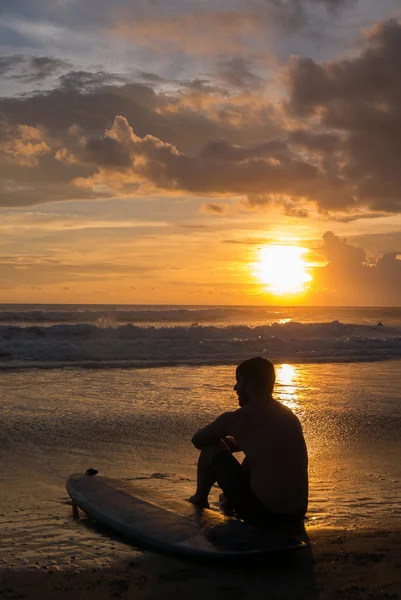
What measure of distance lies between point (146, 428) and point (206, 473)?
14.0 feet

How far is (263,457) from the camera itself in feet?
14.6

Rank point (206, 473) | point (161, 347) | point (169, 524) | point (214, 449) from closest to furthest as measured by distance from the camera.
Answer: point (169, 524) → point (214, 449) → point (206, 473) → point (161, 347)

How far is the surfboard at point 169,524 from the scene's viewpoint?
4.02 m

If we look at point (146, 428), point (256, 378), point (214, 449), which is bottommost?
point (146, 428)

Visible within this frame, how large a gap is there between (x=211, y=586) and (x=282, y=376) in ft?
39.6

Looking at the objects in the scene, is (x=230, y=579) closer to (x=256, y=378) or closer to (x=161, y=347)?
(x=256, y=378)

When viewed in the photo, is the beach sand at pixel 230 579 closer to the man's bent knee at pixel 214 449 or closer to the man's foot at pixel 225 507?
the man's foot at pixel 225 507

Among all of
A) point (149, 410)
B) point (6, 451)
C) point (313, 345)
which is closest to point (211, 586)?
point (6, 451)

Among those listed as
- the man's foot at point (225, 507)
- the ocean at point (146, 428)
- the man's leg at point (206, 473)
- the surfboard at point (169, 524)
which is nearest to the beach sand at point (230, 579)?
the surfboard at point (169, 524)

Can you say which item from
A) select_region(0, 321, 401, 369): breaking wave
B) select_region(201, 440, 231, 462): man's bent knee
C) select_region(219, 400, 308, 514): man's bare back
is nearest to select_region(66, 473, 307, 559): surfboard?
select_region(219, 400, 308, 514): man's bare back

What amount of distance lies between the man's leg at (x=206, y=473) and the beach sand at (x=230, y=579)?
854 millimetres

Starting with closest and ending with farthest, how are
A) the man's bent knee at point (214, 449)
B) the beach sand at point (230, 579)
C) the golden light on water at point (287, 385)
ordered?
the beach sand at point (230, 579), the man's bent knee at point (214, 449), the golden light on water at point (287, 385)

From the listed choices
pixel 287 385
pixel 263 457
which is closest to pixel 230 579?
pixel 263 457

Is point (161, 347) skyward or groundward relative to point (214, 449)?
groundward
